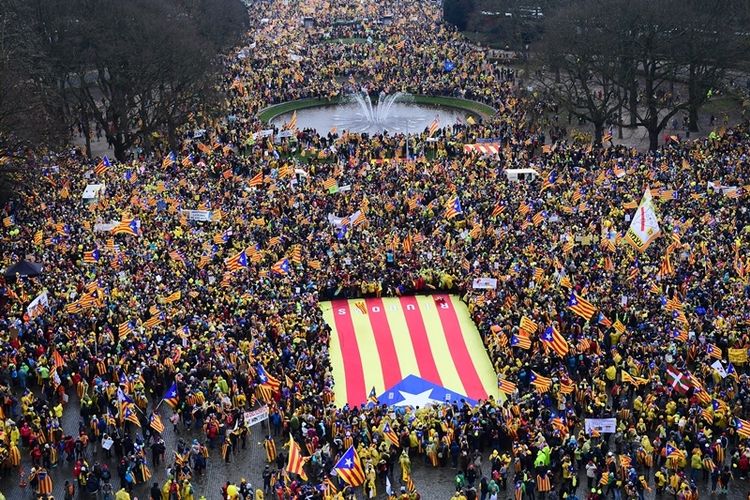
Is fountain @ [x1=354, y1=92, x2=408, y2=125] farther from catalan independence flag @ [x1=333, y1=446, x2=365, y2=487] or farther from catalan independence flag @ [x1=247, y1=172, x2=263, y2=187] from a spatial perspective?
catalan independence flag @ [x1=333, y1=446, x2=365, y2=487]

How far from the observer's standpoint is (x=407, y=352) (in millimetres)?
36188

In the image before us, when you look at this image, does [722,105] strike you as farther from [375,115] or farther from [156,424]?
[156,424]

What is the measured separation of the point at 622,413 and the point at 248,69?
61760 millimetres

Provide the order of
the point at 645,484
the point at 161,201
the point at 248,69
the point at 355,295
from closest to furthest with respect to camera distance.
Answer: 1. the point at 645,484
2. the point at 355,295
3. the point at 161,201
4. the point at 248,69

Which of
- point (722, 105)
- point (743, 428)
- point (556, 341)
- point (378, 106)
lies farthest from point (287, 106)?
point (743, 428)

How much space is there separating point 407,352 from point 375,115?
131 ft

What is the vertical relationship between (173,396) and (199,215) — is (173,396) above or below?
below

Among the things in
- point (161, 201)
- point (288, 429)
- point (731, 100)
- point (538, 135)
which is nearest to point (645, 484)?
point (288, 429)

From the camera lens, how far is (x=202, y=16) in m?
85.2

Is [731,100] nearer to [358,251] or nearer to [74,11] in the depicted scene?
→ [358,251]

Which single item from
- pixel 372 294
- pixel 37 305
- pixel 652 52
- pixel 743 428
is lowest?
pixel 372 294

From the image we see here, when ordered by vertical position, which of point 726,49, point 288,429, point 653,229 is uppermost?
point 726,49

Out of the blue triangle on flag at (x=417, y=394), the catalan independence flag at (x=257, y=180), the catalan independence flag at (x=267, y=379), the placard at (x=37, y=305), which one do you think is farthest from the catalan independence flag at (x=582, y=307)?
the catalan independence flag at (x=257, y=180)

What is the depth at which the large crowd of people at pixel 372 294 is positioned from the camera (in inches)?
1102
